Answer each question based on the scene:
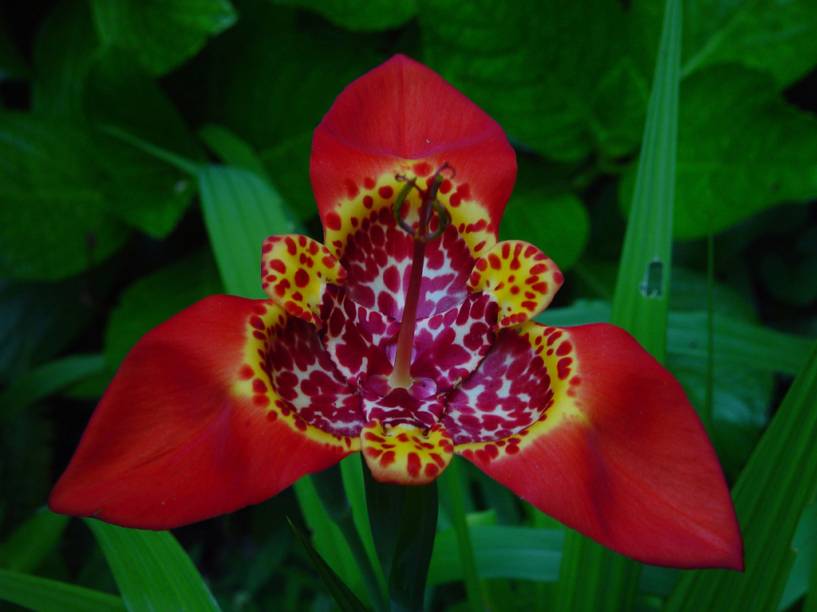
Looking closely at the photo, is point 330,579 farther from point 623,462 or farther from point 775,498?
point 775,498

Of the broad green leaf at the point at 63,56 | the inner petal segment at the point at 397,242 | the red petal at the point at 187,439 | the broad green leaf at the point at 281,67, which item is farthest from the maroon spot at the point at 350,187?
the broad green leaf at the point at 63,56

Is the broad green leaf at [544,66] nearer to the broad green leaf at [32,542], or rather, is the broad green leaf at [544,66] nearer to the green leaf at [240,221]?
the green leaf at [240,221]

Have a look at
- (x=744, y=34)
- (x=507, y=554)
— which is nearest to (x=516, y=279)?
(x=507, y=554)

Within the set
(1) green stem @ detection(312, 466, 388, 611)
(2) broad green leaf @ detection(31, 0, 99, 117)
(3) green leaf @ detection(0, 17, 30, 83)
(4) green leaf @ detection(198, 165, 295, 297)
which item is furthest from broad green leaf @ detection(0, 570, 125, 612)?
(3) green leaf @ detection(0, 17, 30, 83)

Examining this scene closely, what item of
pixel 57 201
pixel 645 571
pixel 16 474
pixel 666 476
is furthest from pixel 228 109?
pixel 666 476

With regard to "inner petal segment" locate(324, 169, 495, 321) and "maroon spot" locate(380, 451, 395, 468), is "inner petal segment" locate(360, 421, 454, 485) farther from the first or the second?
"inner petal segment" locate(324, 169, 495, 321)

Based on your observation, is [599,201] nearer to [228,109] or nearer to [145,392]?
[228,109]
